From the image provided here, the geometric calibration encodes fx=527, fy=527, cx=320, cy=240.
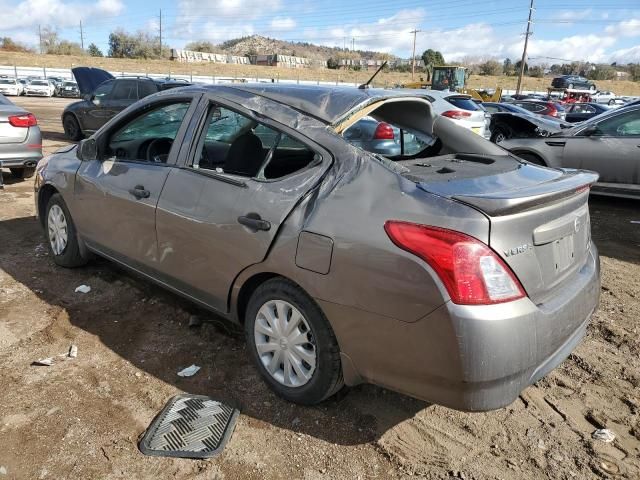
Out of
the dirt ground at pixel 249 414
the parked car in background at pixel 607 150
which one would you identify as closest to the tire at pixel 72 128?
the dirt ground at pixel 249 414

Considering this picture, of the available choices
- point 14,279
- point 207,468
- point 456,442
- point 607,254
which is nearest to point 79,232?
point 14,279

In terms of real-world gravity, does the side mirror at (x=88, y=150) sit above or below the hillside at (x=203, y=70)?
Result: below

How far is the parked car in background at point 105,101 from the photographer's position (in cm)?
1270

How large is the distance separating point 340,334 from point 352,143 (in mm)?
977

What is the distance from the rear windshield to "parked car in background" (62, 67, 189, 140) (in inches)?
238

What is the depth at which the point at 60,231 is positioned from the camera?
467cm

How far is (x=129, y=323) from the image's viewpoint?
12.6 ft

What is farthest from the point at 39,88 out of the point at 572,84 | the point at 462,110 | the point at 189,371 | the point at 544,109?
the point at 572,84

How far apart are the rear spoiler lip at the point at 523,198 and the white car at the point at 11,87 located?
130ft

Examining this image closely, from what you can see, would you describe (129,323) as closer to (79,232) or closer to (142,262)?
(142,262)

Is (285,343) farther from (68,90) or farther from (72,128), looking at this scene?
(68,90)

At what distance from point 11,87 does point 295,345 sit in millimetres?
39408

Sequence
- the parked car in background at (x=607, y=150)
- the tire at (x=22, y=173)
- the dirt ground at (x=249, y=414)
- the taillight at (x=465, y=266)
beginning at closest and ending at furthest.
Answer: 1. the taillight at (x=465, y=266)
2. the dirt ground at (x=249, y=414)
3. the parked car in background at (x=607, y=150)
4. the tire at (x=22, y=173)

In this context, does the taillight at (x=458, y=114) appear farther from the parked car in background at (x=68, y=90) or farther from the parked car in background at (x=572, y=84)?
the parked car in background at (x=572, y=84)
